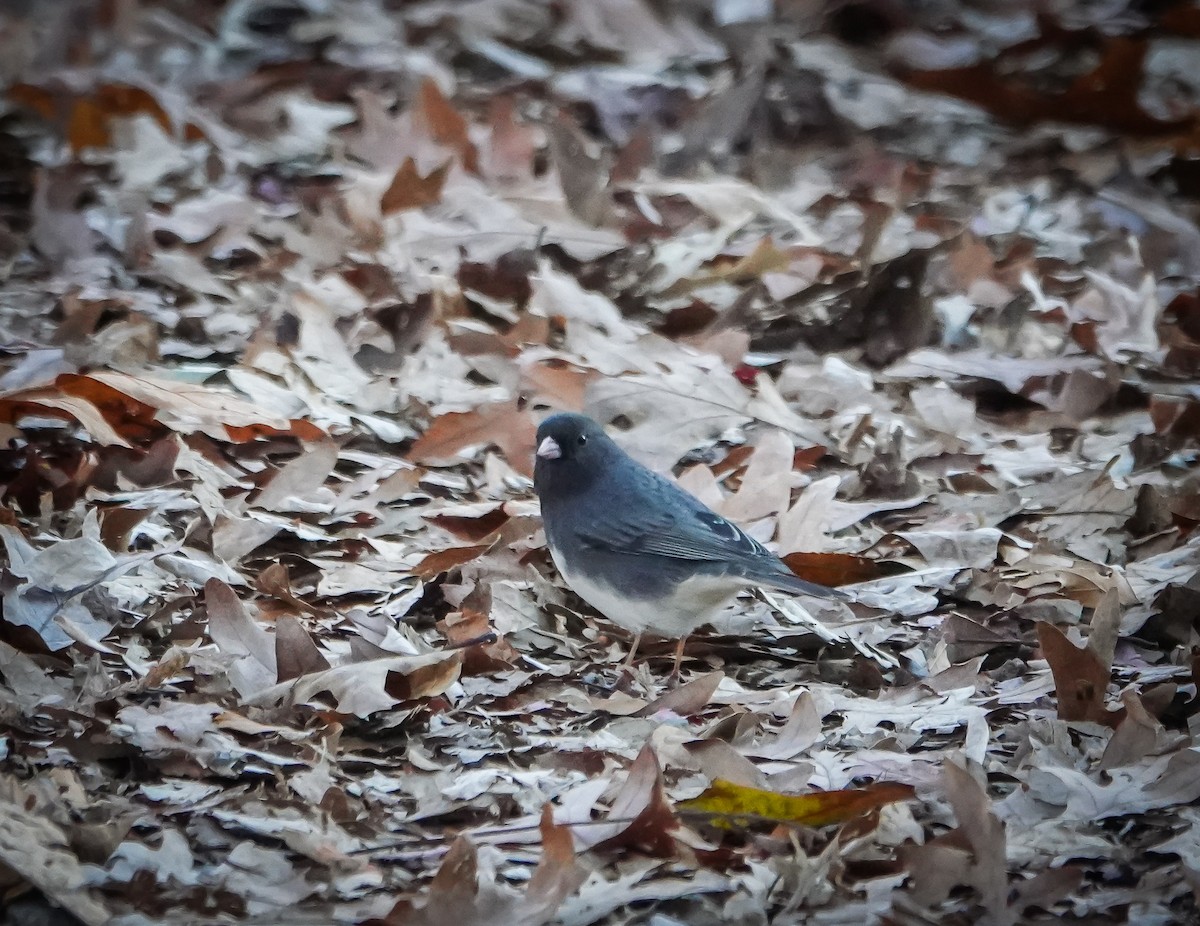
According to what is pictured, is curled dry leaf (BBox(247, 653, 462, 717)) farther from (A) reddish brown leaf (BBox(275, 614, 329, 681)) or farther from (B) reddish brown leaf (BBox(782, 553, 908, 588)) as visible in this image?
(B) reddish brown leaf (BBox(782, 553, 908, 588))

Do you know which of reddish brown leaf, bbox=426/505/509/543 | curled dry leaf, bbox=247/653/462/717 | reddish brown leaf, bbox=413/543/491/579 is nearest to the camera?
curled dry leaf, bbox=247/653/462/717

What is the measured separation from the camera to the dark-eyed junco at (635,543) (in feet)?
9.76

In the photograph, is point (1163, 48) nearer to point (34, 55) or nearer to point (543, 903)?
point (34, 55)

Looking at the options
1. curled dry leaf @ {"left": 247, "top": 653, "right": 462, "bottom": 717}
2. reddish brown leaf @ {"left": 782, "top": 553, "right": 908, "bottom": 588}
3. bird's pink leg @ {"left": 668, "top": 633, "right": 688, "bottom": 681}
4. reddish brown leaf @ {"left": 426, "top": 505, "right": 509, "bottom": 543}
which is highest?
curled dry leaf @ {"left": 247, "top": 653, "right": 462, "bottom": 717}

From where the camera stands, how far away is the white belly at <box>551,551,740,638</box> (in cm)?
299

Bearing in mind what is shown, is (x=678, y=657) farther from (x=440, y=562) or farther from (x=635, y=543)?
(x=440, y=562)

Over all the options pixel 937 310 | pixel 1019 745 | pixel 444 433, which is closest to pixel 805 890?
pixel 1019 745

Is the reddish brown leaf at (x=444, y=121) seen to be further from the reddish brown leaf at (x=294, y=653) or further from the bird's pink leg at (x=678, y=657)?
the reddish brown leaf at (x=294, y=653)

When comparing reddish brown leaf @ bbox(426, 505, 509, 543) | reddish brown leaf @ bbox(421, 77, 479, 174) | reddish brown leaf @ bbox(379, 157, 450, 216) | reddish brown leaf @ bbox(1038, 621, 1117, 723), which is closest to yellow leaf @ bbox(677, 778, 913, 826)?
reddish brown leaf @ bbox(1038, 621, 1117, 723)

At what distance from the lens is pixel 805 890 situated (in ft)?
6.86

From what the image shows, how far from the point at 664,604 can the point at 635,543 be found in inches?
7.7

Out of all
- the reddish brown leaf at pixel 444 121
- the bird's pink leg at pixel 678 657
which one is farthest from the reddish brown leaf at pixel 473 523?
the reddish brown leaf at pixel 444 121

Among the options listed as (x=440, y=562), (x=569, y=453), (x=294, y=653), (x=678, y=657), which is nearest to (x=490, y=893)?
(x=294, y=653)

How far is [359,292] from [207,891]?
2.69 m
